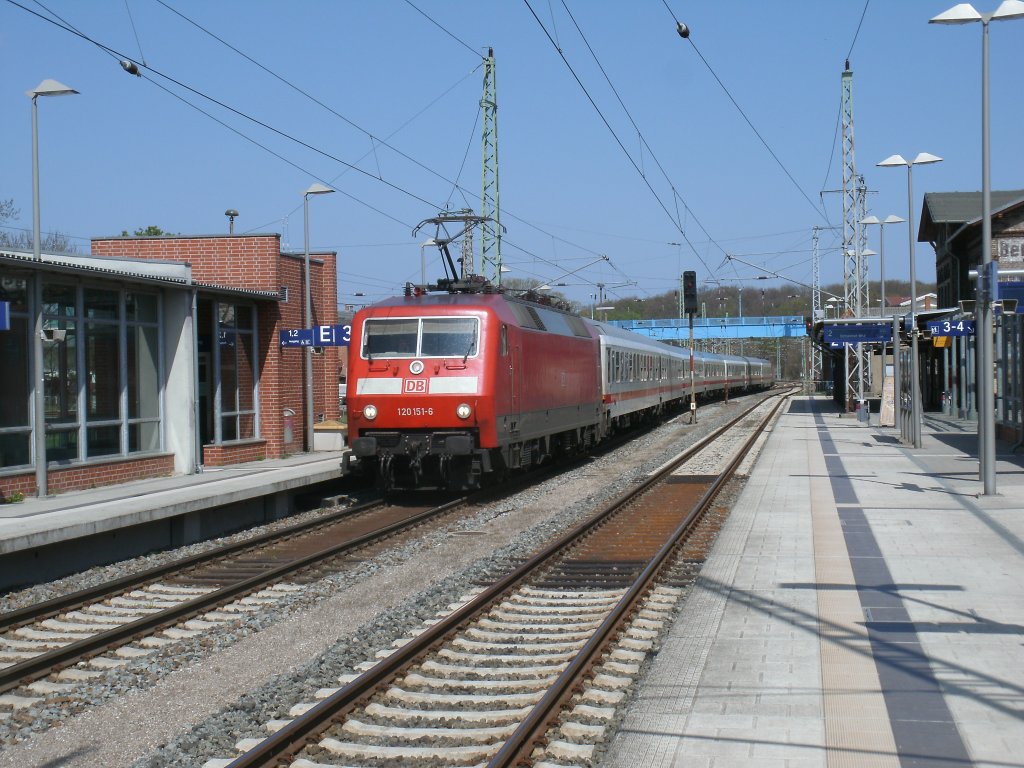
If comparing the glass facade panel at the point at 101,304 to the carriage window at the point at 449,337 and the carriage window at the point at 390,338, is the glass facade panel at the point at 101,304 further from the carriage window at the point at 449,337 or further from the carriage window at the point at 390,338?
the carriage window at the point at 449,337

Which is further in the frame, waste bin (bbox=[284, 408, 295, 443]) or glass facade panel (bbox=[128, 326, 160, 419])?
waste bin (bbox=[284, 408, 295, 443])

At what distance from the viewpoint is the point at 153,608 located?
31.8ft

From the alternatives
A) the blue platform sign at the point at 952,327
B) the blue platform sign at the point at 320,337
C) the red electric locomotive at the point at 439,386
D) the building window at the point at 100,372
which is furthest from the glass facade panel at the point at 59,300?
the blue platform sign at the point at 952,327

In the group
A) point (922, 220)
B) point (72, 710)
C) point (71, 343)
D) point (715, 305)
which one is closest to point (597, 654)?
point (72, 710)

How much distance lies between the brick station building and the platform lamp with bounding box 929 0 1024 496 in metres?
11.9

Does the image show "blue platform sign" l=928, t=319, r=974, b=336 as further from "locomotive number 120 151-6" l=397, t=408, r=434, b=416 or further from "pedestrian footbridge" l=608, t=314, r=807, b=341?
"pedestrian footbridge" l=608, t=314, r=807, b=341

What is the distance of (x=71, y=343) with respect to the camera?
602 inches

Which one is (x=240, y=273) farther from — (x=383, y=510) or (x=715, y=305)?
(x=715, y=305)

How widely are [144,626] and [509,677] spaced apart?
3.21 m

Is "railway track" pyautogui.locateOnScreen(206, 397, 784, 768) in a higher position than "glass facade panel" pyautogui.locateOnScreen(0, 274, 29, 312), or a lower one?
lower

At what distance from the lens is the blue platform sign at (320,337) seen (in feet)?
66.8

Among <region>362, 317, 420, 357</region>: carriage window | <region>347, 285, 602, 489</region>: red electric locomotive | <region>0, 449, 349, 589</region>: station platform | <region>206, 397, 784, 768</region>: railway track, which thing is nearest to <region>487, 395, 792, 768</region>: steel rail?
<region>206, 397, 784, 768</region>: railway track

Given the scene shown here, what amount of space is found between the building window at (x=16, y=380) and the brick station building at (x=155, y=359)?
17 millimetres

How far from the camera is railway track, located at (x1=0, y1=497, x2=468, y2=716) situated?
7.54 metres
